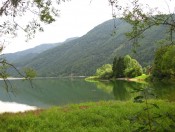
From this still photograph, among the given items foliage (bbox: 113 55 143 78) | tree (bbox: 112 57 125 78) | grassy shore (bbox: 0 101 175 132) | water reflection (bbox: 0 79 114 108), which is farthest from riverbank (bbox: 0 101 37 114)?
tree (bbox: 112 57 125 78)

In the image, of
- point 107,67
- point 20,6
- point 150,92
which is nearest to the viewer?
point 150,92

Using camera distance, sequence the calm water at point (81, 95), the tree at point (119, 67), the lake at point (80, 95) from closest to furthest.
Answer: the lake at point (80, 95)
the calm water at point (81, 95)
the tree at point (119, 67)

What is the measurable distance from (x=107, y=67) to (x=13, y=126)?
144m

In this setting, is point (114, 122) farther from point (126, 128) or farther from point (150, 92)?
point (150, 92)

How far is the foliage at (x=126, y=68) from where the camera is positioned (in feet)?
409

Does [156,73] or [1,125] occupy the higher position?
[1,125]

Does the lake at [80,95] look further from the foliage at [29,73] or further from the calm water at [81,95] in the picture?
the foliage at [29,73]

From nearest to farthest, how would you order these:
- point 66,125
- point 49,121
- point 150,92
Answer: point 150,92 → point 66,125 → point 49,121

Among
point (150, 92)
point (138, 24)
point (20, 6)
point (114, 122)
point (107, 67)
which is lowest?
point (107, 67)

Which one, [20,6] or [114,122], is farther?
[114,122]

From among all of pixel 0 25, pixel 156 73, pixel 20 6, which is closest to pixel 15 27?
pixel 0 25

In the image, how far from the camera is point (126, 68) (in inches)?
5221

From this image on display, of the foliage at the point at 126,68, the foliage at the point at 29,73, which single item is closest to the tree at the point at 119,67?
the foliage at the point at 126,68

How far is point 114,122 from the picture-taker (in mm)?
15680
